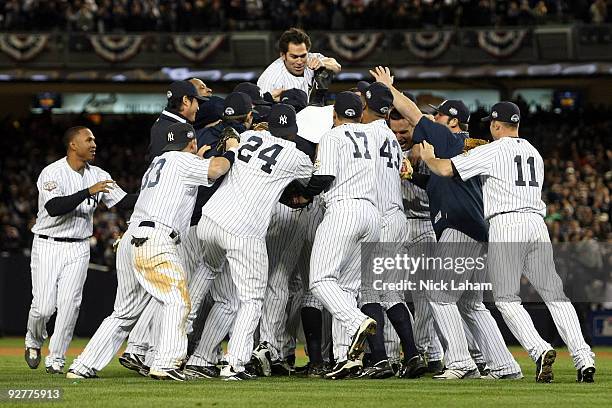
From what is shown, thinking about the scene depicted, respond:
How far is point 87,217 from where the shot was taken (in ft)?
39.5

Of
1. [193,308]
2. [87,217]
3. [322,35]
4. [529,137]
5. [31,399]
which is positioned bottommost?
[31,399]

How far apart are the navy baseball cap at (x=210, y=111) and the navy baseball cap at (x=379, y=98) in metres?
1.51

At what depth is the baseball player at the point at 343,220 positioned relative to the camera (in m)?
10.5

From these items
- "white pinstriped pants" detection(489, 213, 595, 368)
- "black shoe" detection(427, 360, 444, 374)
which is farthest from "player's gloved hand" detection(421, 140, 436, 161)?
"black shoe" detection(427, 360, 444, 374)

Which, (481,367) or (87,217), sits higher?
(87,217)

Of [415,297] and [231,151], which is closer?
[231,151]

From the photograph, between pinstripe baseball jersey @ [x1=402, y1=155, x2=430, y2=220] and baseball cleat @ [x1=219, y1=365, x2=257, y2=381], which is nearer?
baseball cleat @ [x1=219, y1=365, x2=257, y2=381]

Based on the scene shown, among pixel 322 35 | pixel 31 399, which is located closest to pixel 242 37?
pixel 322 35

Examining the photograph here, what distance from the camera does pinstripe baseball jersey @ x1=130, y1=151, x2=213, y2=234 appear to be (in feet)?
33.4

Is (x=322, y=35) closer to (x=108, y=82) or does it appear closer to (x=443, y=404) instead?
(x=108, y=82)

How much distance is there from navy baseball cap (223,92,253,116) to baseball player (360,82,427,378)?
111 cm

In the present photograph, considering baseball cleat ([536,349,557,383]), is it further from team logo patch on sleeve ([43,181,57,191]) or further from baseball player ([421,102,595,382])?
team logo patch on sleeve ([43,181,57,191])

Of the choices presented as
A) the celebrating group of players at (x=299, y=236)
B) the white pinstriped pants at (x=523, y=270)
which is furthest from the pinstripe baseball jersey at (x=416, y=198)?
the white pinstriped pants at (x=523, y=270)

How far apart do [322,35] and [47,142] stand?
8.02 meters
